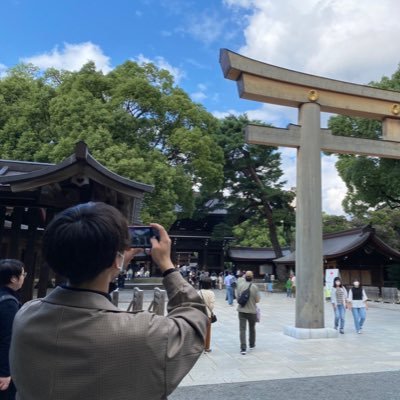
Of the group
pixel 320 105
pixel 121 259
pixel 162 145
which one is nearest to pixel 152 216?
pixel 162 145

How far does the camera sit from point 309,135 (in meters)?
10.4

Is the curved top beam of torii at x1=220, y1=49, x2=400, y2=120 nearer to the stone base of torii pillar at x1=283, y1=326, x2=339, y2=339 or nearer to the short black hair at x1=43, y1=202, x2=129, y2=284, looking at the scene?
the stone base of torii pillar at x1=283, y1=326, x2=339, y2=339

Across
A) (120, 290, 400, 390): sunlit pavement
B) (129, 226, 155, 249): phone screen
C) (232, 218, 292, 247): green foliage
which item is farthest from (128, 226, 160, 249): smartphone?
(232, 218, 292, 247): green foliage

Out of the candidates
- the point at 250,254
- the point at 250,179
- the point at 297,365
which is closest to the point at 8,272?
the point at 297,365

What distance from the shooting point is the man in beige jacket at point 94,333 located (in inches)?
47.3

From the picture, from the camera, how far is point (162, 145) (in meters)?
23.5

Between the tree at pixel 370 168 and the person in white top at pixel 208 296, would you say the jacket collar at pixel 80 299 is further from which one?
the tree at pixel 370 168

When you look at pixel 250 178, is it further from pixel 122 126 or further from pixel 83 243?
pixel 83 243

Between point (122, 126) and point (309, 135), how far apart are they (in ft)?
42.7

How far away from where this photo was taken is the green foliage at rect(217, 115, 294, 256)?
102ft

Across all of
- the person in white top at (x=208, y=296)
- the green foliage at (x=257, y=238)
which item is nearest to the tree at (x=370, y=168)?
the person in white top at (x=208, y=296)

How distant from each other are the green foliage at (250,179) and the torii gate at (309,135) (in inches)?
774

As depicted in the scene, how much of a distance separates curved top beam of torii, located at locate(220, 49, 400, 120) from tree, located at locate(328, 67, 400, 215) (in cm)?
1000

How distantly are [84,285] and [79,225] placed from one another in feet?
0.67
